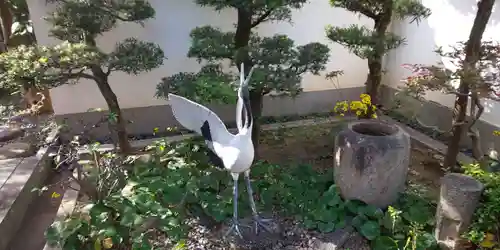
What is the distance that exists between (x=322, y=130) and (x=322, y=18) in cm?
165

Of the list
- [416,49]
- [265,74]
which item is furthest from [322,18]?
[265,74]

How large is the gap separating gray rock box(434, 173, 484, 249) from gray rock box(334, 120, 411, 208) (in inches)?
15.0

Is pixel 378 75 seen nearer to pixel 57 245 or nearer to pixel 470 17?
pixel 470 17

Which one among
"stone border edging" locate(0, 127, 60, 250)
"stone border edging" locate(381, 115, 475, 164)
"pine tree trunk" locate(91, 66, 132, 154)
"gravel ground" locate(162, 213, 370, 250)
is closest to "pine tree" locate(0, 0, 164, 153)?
"pine tree trunk" locate(91, 66, 132, 154)

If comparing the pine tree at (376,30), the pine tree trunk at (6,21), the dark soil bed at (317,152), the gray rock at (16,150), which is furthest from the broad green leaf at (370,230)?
the pine tree trunk at (6,21)

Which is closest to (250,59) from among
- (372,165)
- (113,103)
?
(372,165)

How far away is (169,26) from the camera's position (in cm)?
502

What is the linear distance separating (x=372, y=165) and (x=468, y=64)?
1196mm

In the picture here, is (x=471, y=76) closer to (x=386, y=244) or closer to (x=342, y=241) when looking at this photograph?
(x=386, y=244)

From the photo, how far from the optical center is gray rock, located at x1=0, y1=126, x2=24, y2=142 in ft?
15.0

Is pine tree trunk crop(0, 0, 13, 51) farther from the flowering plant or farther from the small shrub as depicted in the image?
the small shrub

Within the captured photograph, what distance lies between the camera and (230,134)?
2.69 m

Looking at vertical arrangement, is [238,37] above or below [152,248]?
above

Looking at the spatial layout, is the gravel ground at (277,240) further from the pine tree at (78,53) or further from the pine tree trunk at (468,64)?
the pine tree trunk at (468,64)
